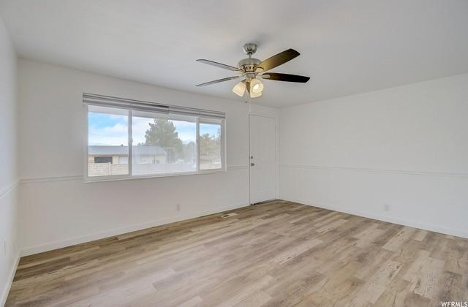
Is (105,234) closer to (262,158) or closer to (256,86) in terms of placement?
(256,86)

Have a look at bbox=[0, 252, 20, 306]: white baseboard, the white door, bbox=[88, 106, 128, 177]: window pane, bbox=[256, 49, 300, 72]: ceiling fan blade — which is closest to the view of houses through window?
bbox=[88, 106, 128, 177]: window pane

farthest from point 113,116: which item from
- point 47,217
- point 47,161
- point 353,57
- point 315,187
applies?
point 315,187

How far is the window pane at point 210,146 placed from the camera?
414 cm

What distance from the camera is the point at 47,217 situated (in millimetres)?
2656

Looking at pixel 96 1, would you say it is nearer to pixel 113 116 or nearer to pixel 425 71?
pixel 113 116

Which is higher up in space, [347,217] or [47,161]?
[47,161]

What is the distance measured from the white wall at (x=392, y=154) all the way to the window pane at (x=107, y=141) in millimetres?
3718

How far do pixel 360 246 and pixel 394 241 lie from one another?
1.87 feet

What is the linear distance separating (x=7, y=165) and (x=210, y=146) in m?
2.82

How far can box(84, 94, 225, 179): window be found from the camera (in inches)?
120

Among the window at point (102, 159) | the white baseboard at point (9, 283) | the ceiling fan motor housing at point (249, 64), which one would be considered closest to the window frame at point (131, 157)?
the window at point (102, 159)

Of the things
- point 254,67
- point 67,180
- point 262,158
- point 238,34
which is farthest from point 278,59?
point 262,158

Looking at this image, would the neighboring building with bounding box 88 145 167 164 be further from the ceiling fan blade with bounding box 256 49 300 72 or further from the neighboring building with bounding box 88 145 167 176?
the ceiling fan blade with bounding box 256 49 300 72

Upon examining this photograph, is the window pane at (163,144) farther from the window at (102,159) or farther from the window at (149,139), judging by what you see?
the window at (102,159)
